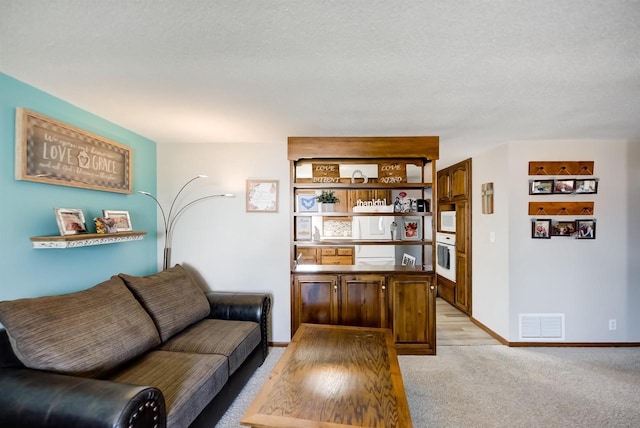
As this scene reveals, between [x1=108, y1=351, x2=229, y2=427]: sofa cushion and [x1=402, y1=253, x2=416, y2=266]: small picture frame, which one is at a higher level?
[x1=402, y1=253, x2=416, y2=266]: small picture frame

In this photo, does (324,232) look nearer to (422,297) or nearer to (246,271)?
(246,271)

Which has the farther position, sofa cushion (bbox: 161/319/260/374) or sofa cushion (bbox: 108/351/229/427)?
sofa cushion (bbox: 161/319/260/374)

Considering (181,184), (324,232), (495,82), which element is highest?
(495,82)

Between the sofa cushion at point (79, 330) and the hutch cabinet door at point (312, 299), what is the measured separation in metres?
1.39

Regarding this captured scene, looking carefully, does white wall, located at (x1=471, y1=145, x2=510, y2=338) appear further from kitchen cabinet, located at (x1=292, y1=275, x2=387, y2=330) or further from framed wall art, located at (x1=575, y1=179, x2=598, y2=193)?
kitchen cabinet, located at (x1=292, y1=275, x2=387, y2=330)

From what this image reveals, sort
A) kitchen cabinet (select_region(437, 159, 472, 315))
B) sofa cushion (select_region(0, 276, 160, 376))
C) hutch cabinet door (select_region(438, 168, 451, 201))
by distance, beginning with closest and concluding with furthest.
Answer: sofa cushion (select_region(0, 276, 160, 376)) → kitchen cabinet (select_region(437, 159, 472, 315)) → hutch cabinet door (select_region(438, 168, 451, 201))

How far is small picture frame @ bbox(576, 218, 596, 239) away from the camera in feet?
10.5

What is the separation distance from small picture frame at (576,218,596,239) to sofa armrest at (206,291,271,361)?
3.55 metres

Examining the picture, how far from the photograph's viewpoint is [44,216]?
2.01 metres

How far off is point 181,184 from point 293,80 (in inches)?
85.1

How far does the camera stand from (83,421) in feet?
3.97

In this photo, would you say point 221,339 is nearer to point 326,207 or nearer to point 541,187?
point 326,207

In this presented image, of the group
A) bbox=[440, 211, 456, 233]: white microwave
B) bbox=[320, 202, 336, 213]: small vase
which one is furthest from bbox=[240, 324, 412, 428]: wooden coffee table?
bbox=[440, 211, 456, 233]: white microwave

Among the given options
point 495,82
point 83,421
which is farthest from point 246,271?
point 495,82
